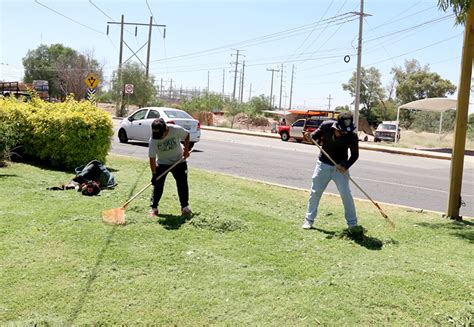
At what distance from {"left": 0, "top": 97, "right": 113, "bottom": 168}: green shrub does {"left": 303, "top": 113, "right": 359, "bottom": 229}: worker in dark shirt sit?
5.49 m


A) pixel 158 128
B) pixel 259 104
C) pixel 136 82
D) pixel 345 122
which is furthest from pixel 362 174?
pixel 259 104

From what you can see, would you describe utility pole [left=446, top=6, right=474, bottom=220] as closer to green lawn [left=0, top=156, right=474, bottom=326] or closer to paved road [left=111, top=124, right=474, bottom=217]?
green lawn [left=0, top=156, right=474, bottom=326]

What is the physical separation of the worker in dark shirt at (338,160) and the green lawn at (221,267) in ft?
1.00

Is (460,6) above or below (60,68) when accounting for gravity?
below

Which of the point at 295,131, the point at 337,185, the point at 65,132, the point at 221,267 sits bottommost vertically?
the point at 221,267

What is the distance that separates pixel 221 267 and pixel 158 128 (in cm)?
224

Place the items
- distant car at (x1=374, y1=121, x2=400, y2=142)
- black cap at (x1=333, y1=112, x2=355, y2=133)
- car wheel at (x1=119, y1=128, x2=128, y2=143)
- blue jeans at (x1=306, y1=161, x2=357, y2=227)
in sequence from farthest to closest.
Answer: distant car at (x1=374, y1=121, x2=400, y2=142) < car wheel at (x1=119, y1=128, x2=128, y2=143) < blue jeans at (x1=306, y1=161, x2=357, y2=227) < black cap at (x1=333, y1=112, x2=355, y2=133)

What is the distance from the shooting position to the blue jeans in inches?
242

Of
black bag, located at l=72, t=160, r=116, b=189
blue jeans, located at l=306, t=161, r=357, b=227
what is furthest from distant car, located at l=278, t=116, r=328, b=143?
blue jeans, located at l=306, t=161, r=357, b=227

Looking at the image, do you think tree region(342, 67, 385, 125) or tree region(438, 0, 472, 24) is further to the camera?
tree region(342, 67, 385, 125)

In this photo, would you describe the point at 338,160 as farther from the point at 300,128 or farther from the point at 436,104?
the point at 436,104

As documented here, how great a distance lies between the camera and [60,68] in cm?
5841

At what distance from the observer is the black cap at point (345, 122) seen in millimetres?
5902

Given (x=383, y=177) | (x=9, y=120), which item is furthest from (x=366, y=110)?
(x=9, y=120)
